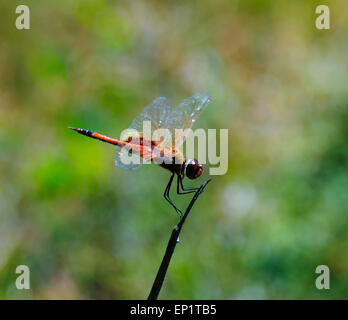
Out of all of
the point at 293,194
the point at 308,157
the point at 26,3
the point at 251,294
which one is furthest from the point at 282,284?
the point at 26,3

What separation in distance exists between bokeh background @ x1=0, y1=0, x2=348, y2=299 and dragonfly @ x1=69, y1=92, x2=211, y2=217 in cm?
129

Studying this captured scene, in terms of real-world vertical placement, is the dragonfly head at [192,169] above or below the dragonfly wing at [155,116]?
below

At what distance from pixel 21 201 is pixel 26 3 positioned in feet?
5.26

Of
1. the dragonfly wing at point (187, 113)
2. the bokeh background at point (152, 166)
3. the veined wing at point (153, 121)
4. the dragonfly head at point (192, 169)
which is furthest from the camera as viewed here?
the bokeh background at point (152, 166)

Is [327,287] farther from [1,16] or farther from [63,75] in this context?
[1,16]

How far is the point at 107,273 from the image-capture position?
10.5 ft

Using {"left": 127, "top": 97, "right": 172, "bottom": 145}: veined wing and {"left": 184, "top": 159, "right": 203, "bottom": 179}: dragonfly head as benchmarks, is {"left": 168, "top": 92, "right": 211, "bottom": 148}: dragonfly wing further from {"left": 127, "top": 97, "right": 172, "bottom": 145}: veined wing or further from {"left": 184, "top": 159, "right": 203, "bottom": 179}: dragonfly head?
{"left": 184, "top": 159, "right": 203, "bottom": 179}: dragonfly head

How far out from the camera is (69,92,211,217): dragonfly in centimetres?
187

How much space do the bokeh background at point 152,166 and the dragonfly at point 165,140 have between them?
50.8 inches

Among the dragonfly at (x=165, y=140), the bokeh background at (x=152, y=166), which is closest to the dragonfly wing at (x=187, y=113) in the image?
the dragonfly at (x=165, y=140)

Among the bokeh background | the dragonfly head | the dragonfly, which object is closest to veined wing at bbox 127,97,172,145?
the dragonfly

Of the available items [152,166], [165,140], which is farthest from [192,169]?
[152,166]

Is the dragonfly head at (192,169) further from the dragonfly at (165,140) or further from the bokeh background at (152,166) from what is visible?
the bokeh background at (152,166)

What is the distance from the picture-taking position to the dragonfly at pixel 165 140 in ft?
6.14
